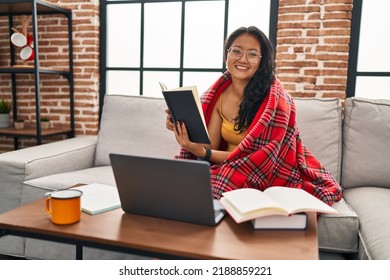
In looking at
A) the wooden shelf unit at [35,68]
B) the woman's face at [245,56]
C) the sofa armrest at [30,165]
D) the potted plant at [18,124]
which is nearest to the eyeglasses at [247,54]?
the woman's face at [245,56]

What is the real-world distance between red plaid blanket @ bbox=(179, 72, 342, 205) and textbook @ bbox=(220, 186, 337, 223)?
1.16 ft

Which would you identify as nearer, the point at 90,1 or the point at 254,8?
the point at 254,8

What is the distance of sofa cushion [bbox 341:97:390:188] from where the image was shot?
194 cm

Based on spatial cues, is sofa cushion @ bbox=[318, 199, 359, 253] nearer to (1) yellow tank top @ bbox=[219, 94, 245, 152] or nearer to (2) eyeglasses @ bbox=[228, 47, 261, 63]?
(1) yellow tank top @ bbox=[219, 94, 245, 152]

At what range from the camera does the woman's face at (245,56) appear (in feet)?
5.31

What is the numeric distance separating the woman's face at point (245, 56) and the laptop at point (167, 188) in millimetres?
787

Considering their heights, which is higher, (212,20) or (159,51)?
(212,20)

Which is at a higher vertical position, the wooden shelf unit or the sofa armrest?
the wooden shelf unit

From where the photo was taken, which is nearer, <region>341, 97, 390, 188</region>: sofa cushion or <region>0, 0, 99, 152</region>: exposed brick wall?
<region>341, 97, 390, 188</region>: sofa cushion

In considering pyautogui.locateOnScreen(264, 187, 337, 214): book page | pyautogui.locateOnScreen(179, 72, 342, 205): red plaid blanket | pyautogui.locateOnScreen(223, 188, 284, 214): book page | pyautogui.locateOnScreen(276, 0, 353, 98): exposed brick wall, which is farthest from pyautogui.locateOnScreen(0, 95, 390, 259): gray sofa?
pyautogui.locateOnScreen(223, 188, 284, 214): book page

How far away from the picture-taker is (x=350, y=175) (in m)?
2.00

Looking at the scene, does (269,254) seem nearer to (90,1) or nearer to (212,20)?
(212,20)

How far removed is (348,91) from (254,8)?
88 cm

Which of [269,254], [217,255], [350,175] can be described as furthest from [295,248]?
[350,175]
